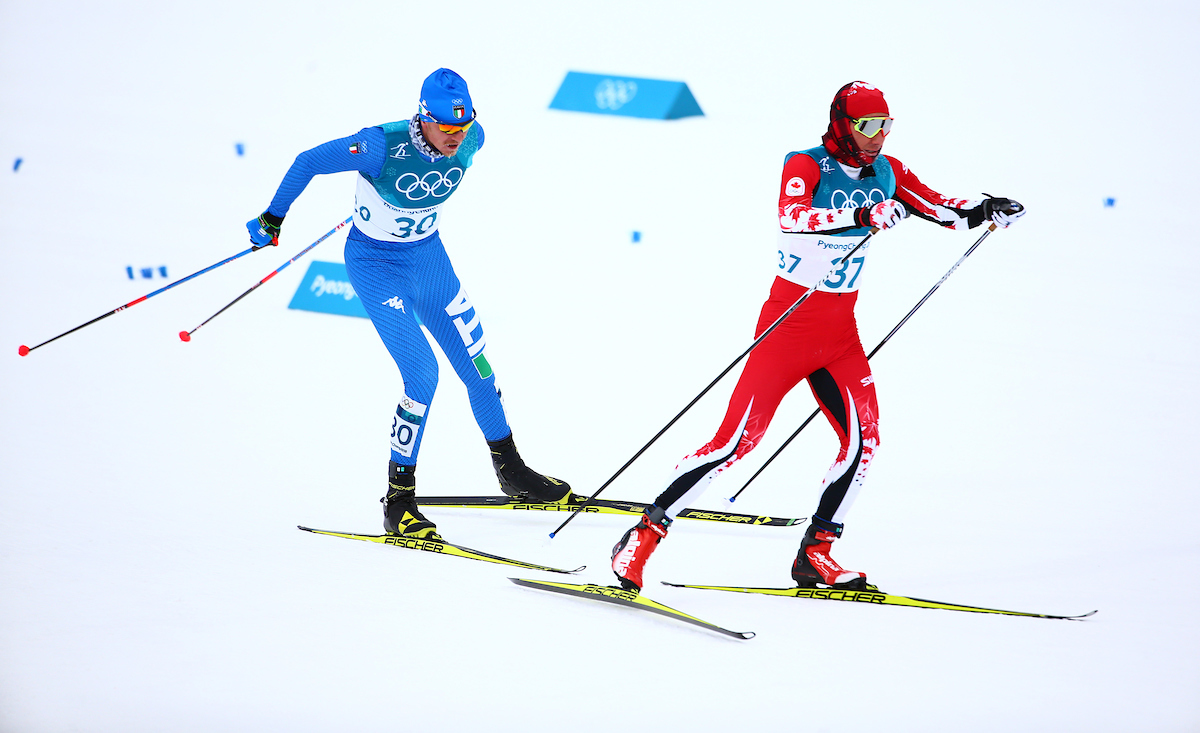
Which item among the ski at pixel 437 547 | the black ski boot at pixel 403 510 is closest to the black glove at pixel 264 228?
Result: the black ski boot at pixel 403 510

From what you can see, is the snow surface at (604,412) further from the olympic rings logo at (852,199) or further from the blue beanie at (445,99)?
the blue beanie at (445,99)

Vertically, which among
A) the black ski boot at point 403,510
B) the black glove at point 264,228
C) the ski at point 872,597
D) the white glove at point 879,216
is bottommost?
the black ski boot at point 403,510

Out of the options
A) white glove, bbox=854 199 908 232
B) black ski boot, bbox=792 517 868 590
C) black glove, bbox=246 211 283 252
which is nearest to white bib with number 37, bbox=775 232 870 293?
white glove, bbox=854 199 908 232

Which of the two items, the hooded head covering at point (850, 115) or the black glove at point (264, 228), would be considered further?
the black glove at point (264, 228)

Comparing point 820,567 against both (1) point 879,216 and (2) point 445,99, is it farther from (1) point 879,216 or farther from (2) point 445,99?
(2) point 445,99

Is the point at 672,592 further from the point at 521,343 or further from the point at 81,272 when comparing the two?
the point at 81,272

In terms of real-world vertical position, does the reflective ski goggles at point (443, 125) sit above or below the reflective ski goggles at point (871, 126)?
below


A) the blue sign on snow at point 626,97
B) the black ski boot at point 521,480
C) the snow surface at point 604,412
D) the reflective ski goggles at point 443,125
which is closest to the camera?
the snow surface at point 604,412

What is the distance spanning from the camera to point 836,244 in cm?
350

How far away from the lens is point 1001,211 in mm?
3371

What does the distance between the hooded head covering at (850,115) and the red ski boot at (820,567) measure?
1.18 m

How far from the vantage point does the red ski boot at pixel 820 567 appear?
3.66 m

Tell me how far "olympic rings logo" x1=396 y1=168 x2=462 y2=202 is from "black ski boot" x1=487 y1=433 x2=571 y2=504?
3.42 feet

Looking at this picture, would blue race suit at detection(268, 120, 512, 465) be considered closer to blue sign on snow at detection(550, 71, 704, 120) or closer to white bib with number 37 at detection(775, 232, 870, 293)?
white bib with number 37 at detection(775, 232, 870, 293)
